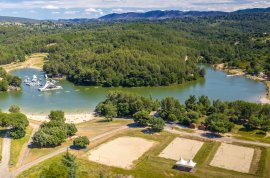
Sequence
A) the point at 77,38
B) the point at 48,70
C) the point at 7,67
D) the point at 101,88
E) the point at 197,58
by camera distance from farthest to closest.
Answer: the point at 77,38 → the point at 197,58 → the point at 7,67 → the point at 48,70 → the point at 101,88

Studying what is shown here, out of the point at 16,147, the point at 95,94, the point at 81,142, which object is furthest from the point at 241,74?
the point at 16,147

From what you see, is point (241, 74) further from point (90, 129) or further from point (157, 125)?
point (90, 129)

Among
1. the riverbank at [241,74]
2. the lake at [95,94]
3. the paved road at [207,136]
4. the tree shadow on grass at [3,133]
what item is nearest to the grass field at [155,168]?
the paved road at [207,136]

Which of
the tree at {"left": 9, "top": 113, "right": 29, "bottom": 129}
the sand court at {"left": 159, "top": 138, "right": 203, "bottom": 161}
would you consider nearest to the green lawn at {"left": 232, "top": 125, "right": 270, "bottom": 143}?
the sand court at {"left": 159, "top": 138, "right": 203, "bottom": 161}

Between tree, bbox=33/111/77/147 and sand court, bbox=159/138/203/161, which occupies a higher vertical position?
tree, bbox=33/111/77/147

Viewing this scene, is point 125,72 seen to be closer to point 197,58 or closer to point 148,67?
point 148,67

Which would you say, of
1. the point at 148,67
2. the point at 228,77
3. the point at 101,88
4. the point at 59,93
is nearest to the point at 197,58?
the point at 228,77

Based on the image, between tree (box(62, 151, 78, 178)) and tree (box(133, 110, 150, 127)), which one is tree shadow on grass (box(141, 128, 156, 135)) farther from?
tree (box(62, 151, 78, 178))
